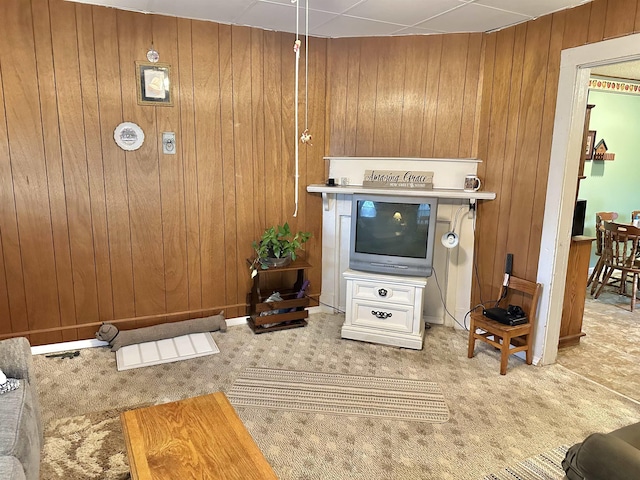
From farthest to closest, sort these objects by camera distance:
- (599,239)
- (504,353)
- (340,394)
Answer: (599,239) < (504,353) < (340,394)

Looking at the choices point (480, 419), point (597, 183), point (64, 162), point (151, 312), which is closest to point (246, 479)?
point (480, 419)

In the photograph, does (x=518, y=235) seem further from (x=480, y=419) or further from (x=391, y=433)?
(x=391, y=433)

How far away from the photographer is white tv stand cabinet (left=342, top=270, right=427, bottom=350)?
3.35 meters

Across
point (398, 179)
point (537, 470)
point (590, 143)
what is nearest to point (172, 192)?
point (398, 179)

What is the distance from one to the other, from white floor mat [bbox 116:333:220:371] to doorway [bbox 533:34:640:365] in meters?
2.32

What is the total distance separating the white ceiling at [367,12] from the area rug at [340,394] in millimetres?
2370

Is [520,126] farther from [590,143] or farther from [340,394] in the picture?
[590,143]

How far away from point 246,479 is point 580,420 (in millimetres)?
1940

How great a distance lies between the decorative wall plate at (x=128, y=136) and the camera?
321cm

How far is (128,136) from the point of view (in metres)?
3.23

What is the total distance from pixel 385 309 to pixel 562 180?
149cm

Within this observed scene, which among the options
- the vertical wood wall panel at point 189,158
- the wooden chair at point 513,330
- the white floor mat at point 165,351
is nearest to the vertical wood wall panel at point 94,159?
the white floor mat at point 165,351

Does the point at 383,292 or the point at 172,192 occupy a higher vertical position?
the point at 172,192

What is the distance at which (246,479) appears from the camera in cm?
154
